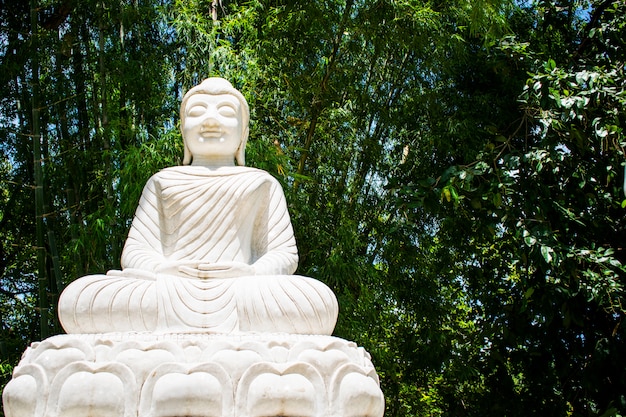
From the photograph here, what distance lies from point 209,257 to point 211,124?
77 cm

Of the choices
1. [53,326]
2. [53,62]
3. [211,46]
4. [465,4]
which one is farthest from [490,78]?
[53,326]

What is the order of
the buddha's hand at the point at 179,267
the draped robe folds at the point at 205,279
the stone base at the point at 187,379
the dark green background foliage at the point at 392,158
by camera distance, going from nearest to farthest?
the stone base at the point at 187,379, the draped robe folds at the point at 205,279, the buddha's hand at the point at 179,267, the dark green background foliage at the point at 392,158

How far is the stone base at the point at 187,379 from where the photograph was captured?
11.2 ft

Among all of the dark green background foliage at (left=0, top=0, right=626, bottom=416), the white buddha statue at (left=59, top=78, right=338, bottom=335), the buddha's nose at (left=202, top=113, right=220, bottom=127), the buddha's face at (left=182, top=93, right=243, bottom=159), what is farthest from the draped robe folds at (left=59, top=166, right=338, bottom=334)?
the dark green background foliage at (left=0, top=0, right=626, bottom=416)

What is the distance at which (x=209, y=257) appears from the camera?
451cm

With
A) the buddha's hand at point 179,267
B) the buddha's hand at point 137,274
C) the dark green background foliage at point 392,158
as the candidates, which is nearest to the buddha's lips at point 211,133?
the buddha's hand at point 179,267

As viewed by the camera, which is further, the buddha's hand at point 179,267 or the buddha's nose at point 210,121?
the buddha's nose at point 210,121

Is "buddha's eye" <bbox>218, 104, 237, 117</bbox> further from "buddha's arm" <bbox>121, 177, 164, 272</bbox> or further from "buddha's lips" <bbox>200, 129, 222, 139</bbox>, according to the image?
"buddha's arm" <bbox>121, 177, 164, 272</bbox>

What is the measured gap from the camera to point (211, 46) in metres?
6.71

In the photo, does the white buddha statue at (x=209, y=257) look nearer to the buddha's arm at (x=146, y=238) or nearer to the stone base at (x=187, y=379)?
the buddha's arm at (x=146, y=238)

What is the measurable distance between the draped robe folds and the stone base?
272 mm

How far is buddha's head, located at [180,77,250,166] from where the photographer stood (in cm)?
479

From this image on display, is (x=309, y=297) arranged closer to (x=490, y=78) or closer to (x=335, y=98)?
(x=335, y=98)

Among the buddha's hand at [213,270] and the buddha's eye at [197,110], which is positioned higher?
the buddha's eye at [197,110]
